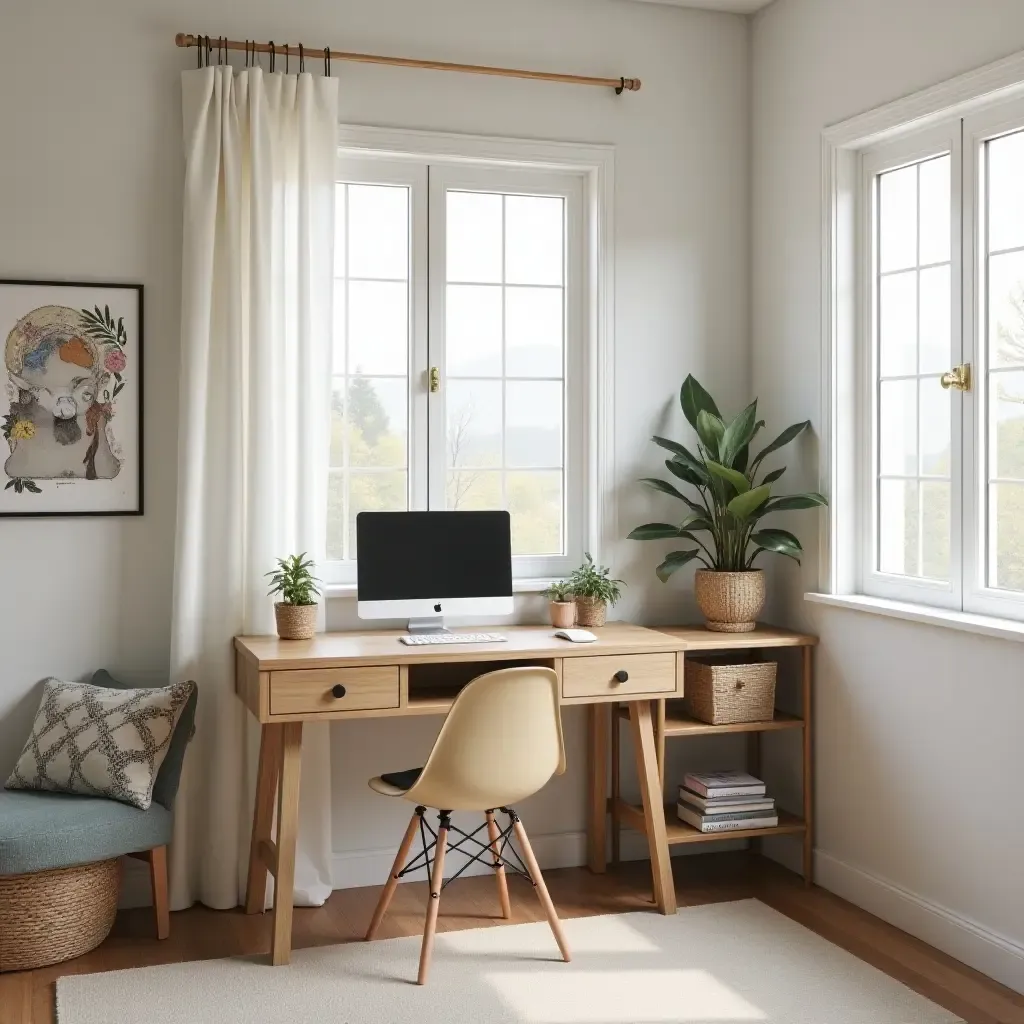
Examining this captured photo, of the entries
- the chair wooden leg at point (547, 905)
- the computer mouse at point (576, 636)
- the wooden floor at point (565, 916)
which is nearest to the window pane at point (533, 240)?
the computer mouse at point (576, 636)

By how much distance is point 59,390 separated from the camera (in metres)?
3.49

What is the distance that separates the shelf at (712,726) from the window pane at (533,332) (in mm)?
1190

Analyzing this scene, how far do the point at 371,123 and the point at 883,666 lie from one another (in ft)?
7.49

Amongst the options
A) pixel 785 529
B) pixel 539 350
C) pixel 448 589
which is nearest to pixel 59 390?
pixel 448 589

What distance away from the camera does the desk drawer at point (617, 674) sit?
3410 mm

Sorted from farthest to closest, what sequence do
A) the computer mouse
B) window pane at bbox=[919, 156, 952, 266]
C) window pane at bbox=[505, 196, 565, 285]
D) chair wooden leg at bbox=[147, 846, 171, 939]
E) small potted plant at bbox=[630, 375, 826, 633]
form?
window pane at bbox=[505, 196, 565, 285]
small potted plant at bbox=[630, 375, 826, 633]
the computer mouse
window pane at bbox=[919, 156, 952, 266]
chair wooden leg at bbox=[147, 846, 171, 939]

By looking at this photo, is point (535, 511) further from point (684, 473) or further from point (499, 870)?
point (499, 870)

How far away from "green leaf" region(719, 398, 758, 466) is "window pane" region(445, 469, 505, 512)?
0.75m

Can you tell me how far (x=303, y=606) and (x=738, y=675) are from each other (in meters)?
1.37

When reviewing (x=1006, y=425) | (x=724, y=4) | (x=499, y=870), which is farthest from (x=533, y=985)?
(x=724, y=4)

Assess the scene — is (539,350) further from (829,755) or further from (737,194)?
(829,755)

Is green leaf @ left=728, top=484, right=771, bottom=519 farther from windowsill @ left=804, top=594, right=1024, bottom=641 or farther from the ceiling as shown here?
the ceiling

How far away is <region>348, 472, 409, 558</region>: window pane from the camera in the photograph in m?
3.86

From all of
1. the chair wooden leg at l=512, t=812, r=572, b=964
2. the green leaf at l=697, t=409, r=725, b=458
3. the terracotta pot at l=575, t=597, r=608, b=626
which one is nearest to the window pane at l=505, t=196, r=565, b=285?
the green leaf at l=697, t=409, r=725, b=458
